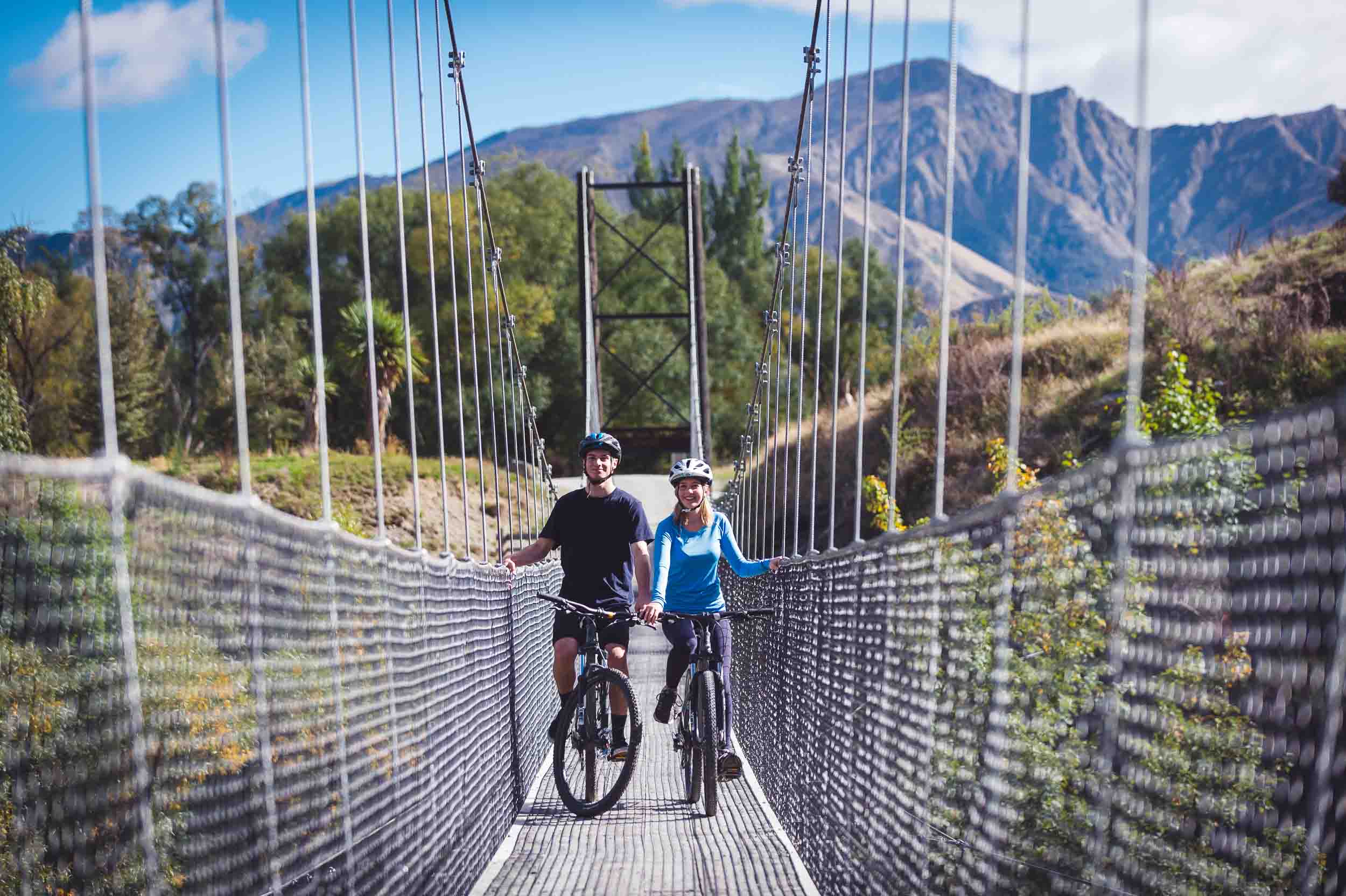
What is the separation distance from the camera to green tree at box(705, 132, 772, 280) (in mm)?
38781

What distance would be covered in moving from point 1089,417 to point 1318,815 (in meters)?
11.1

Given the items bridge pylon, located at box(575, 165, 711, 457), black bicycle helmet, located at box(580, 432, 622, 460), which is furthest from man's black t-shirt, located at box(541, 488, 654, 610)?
bridge pylon, located at box(575, 165, 711, 457)

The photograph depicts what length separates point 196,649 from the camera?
1.92 meters

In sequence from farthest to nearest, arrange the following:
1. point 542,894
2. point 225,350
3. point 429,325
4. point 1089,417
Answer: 1. point 225,350
2. point 429,325
3. point 1089,417
4. point 542,894

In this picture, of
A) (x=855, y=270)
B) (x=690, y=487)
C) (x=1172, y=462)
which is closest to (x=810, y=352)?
(x=855, y=270)

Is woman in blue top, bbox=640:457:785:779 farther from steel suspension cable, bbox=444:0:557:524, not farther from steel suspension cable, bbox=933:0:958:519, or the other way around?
steel suspension cable, bbox=444:0:557:524

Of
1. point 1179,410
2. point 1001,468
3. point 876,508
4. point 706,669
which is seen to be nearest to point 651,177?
point 876,508

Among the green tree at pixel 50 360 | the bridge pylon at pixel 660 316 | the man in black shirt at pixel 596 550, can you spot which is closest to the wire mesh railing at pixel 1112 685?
the man in black shirt at pixel 596 550

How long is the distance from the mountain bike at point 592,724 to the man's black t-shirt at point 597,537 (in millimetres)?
131

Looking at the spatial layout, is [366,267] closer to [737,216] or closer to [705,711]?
[705,711]

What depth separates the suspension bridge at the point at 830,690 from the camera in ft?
4.55

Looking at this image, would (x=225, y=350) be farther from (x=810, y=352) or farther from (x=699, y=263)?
(x=699, y=263)

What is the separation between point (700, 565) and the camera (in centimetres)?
367

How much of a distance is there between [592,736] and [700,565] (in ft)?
1.95
